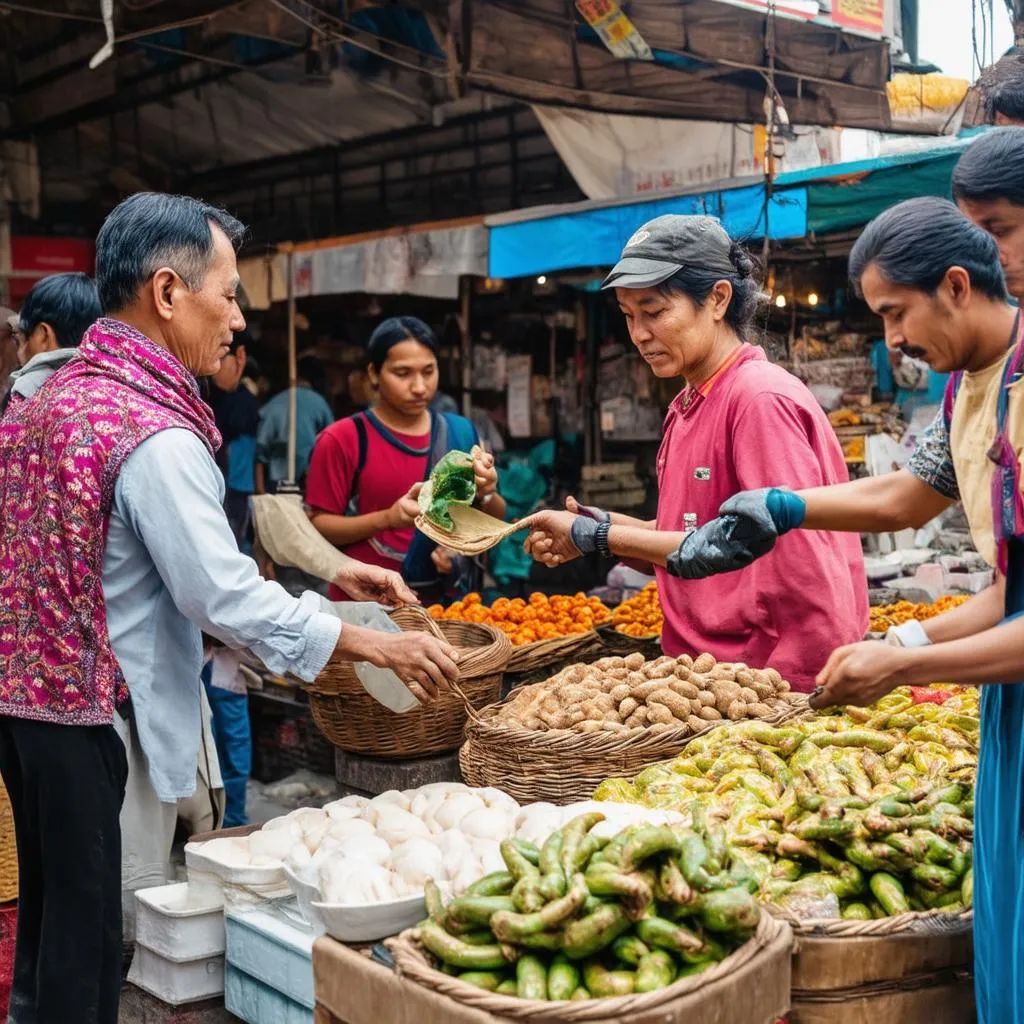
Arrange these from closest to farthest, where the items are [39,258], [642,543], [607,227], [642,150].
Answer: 1. [642,543]
2. [607,227]
3. [642,150]
4. [39,258]

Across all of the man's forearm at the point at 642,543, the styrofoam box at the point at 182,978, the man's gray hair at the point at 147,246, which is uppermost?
the man's gray hair at the point at 147,246

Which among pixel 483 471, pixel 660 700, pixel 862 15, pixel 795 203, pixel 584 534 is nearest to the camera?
pixel 660 700

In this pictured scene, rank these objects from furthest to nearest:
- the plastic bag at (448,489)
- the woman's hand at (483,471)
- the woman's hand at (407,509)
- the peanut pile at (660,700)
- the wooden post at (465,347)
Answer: the wooden post at (465,347)
the woman's hand at (407,509)
the woman's hand at (483,471)
the plastic bag at (448,489)
the peanut pile at (660,700)

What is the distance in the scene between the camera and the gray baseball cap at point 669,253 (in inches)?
143

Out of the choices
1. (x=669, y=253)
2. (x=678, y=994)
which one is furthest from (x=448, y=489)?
(x=678, y=994)

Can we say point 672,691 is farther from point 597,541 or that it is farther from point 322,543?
point 322,543

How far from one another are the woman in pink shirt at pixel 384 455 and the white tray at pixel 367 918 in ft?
9.90

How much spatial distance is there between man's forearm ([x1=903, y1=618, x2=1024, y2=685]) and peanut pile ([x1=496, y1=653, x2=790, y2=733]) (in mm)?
1264

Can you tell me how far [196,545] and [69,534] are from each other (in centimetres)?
27

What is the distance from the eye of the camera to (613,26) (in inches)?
248

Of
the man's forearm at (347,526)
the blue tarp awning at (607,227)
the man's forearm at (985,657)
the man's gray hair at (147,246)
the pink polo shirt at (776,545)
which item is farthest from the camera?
the blue tarp awning at (607,227)

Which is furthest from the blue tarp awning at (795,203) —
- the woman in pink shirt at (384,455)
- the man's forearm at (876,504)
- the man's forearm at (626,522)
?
the man's forearm at (876,504)

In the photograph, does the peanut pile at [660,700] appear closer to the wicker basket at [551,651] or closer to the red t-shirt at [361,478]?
the wicker basket at [551,651]

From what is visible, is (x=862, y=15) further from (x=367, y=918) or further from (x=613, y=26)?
(x=367, y=918)
